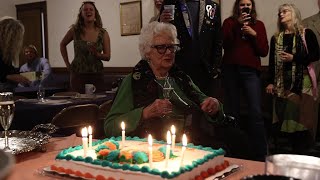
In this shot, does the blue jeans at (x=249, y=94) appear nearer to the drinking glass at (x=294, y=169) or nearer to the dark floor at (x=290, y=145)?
the dark floor at (x=290, y=145)

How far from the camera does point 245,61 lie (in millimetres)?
3969

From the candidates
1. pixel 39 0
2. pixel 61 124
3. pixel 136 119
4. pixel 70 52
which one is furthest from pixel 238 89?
pixel 39 0

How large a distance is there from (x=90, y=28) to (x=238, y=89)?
1591 mm

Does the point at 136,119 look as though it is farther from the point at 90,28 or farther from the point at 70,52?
the point at 70,52

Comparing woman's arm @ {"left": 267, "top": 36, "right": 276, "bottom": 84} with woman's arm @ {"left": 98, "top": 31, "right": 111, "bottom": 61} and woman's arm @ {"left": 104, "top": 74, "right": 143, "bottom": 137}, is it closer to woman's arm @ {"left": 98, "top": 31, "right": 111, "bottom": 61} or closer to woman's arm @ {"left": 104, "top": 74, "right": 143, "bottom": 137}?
woman's arm @ {"left": 98, "top": 31, "right": 111, "bottom": 61}

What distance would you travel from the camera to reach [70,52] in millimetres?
7938

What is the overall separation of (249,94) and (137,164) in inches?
115

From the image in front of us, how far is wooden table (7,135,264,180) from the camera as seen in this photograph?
124cm

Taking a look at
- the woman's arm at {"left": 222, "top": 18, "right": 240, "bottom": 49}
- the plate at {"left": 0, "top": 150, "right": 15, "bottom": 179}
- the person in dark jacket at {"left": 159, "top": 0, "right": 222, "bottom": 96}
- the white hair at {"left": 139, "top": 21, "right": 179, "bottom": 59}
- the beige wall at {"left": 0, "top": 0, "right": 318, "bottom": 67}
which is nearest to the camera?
the plate at {"left": 0, "top": 150, "right": 15, "bottom": 179}

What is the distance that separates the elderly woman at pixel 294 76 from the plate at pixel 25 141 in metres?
3.03

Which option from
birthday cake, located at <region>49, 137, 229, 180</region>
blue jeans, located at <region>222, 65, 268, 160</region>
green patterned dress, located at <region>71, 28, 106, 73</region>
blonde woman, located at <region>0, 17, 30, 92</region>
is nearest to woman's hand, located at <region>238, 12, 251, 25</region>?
blue jeans, located at <region>222, 65, 268, 160</region>

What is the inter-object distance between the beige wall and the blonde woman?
305 centimetres

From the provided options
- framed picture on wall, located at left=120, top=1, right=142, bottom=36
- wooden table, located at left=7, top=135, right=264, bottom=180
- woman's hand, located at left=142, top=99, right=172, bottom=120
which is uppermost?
framed picture on wall, located at left=120, top=1, right=142, bottom=36

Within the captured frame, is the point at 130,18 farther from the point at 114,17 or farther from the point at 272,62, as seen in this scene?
the point at 272,62
